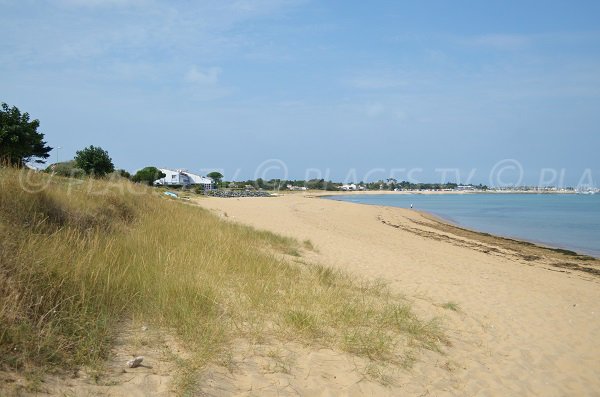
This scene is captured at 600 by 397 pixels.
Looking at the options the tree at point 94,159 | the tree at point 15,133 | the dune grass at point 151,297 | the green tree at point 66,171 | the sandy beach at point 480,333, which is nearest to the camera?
the dune grass at point 151,297

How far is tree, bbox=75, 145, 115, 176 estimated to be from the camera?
3953cm

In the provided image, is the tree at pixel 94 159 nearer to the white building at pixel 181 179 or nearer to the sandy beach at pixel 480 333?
the sandy beach at pixel 480 333

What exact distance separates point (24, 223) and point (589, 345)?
7.77 meters

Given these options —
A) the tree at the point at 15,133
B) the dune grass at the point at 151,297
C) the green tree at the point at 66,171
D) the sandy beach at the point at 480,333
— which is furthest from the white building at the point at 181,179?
the dune grass at the point at 151,297

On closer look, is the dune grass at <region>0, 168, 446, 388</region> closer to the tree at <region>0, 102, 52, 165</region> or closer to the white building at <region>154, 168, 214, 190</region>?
the tree at <region>0, 102, 52, 165</region>

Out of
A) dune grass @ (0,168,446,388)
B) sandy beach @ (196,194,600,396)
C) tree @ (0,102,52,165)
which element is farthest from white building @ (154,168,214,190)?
dune grass @ (0,168,446,388)

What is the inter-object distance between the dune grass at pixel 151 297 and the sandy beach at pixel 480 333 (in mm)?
356

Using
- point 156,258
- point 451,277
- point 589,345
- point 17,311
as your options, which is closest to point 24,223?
point 156,258

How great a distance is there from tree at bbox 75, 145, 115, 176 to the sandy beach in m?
33.4

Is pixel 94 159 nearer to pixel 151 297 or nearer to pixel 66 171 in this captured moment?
pixel 66 171

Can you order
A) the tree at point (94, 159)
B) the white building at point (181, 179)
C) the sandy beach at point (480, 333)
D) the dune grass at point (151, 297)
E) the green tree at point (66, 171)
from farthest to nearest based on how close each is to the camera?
1. the white building at point (181, 179)
2. the tree at point (94, 159)
3. the green tree at point (66, 171)
4. the sandy beach at point (480, 333)
5. the dune grass at point (151, 297)

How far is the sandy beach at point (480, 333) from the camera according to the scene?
3.47m

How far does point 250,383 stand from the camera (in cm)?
314

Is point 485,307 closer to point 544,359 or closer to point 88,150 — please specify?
point 544,359
